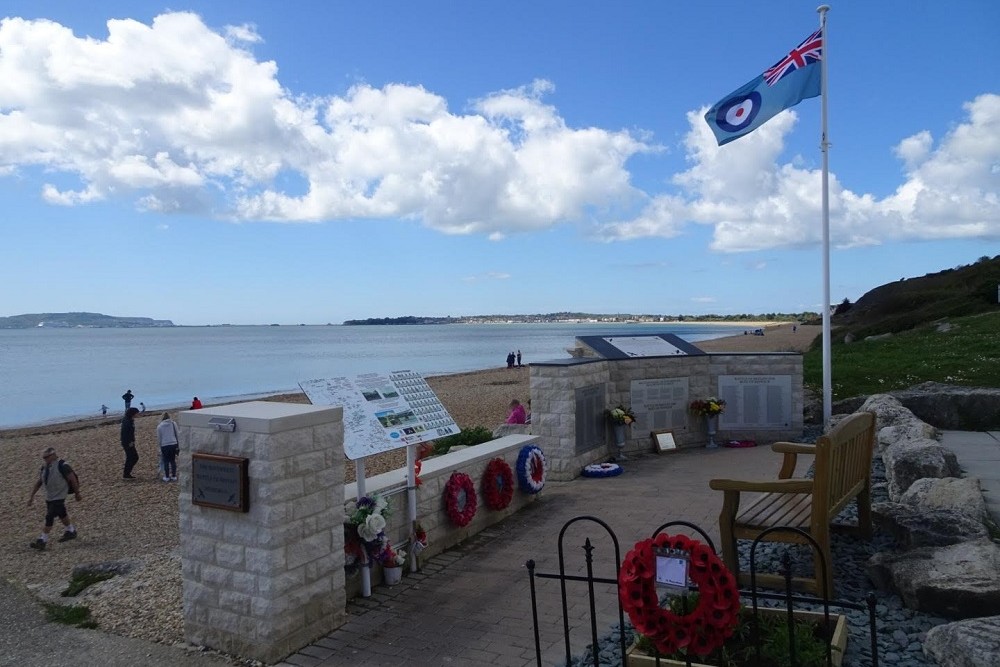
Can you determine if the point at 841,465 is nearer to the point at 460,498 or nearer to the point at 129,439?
the point at 460,498

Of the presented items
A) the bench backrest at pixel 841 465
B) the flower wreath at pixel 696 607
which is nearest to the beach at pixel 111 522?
the flower wreath at pixel 696 607

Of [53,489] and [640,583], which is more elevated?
[640,583]

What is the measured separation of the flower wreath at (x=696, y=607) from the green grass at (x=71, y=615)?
4.65m

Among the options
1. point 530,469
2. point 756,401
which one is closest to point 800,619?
point 530,469

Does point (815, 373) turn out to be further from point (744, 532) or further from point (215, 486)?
point (215, 486)

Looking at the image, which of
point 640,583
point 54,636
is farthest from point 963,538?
point 54,636

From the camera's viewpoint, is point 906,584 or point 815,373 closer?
point 906,584

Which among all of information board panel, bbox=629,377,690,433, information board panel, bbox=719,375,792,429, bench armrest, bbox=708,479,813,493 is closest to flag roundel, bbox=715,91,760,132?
information board panel, bbox=719,375,792,429

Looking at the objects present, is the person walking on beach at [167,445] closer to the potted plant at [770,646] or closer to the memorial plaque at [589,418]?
the memorial plaque at [589,418]

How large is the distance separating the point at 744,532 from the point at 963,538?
1404mm

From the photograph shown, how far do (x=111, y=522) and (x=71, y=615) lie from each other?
6.58 meters

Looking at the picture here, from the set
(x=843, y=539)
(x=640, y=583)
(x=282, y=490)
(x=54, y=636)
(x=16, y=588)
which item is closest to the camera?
(x=640, y=583)

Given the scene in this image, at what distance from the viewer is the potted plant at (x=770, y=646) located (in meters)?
3.93

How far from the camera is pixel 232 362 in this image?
84000 mm
